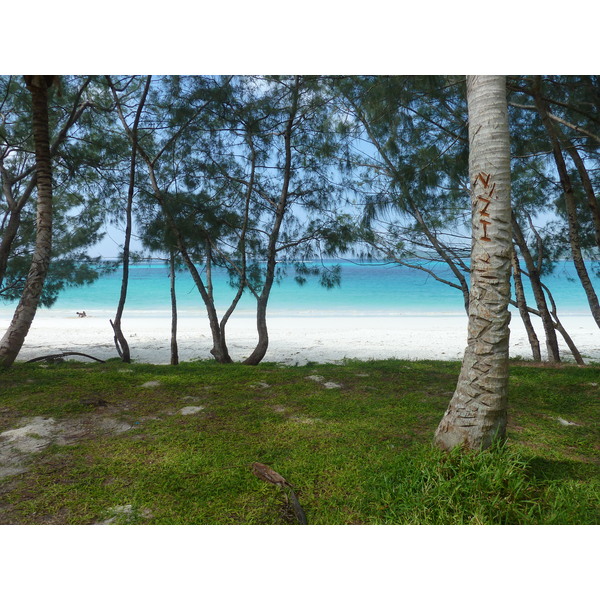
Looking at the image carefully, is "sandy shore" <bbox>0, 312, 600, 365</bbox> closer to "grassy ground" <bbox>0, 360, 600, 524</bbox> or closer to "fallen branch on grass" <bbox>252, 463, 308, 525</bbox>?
"grassy ground" <bbox>0, 360, 600, 524</bbox>

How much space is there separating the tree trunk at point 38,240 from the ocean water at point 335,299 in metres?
6.11

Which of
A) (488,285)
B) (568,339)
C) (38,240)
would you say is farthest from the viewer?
(568,339)

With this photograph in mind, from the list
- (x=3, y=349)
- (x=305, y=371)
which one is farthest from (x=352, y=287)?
(x=3, y=349)

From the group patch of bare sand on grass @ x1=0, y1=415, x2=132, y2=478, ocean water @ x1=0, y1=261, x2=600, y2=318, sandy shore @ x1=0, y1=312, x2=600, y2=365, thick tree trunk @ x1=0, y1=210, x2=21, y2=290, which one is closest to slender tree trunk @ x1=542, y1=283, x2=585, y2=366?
sandy shore @ x1=0, y1=312, x2=600, y2=365

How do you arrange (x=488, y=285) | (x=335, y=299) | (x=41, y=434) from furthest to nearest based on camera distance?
(x=335, y=299) → (x=41, y=434) → (x=488, y=285)

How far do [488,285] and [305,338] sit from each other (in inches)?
195

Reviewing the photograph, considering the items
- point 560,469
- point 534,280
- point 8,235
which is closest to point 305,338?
point 534,280

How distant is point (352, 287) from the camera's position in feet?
37.7

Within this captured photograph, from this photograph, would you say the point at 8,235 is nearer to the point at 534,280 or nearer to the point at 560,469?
the point at 560,469

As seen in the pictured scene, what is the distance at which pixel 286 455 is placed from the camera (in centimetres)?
161

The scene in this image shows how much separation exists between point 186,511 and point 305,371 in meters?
1.82

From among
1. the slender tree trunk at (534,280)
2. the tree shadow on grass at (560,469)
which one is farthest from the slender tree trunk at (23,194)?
the tree shadow on grass at (560,469)

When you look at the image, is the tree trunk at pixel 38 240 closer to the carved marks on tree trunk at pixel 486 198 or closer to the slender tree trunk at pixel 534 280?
the carved marks on tree trunk at pixel 486 198

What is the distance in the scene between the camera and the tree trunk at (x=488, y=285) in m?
1.36
